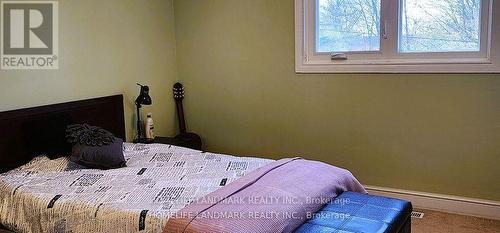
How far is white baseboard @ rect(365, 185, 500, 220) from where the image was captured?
313cm

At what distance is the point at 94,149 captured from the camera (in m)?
2.79

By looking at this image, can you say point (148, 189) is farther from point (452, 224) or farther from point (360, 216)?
point (452, 224)

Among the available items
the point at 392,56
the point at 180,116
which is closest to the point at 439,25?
the point at 392,56

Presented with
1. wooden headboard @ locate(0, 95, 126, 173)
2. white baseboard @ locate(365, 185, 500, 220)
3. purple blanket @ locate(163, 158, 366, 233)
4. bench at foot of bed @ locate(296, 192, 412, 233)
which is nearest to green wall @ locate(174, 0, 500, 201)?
white baseboard @ locate(365, 185, 500, 220)

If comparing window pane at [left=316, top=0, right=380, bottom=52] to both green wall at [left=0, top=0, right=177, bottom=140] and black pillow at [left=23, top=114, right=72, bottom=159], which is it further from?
black pillow at [left=23, top=114, right=72, bottom=159]

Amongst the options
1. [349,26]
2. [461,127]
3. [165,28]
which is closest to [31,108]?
[165,28]

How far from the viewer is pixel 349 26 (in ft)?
11.5

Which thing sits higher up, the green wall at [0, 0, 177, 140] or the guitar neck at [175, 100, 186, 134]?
the green wall at [0, 0, 177, 140]

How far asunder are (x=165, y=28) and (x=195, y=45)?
308 mm

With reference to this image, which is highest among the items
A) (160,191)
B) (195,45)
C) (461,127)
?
(195,45)

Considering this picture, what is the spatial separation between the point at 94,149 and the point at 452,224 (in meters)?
2.40

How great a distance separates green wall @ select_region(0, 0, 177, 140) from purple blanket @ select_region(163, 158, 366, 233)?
5.24 ft

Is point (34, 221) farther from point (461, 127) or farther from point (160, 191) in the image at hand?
point (461, 127)

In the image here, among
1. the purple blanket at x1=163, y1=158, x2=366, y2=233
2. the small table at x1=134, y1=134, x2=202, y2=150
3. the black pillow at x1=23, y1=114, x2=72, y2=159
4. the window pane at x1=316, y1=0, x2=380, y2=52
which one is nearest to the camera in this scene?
the purple blanket at x1=163, y1=158, x2=366, y2=233
